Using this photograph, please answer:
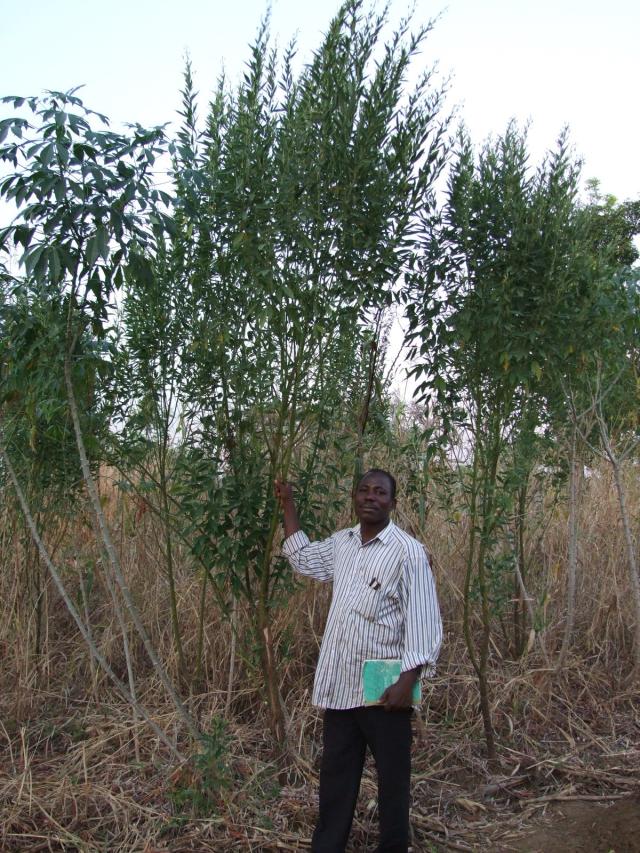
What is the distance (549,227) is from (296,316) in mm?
1447

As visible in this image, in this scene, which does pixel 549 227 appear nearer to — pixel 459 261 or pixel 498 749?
pixel 459 261

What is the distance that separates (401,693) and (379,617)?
1.08ft

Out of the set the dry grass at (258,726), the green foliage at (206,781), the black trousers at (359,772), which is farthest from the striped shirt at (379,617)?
the dry grass at (258,726)

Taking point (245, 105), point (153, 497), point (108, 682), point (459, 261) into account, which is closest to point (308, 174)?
point (245, 105)

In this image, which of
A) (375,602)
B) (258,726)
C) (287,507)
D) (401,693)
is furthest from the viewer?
(258,726)

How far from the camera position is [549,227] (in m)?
4.20

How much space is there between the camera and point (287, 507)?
3781mm

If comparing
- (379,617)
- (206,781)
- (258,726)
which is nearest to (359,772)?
(379,617)

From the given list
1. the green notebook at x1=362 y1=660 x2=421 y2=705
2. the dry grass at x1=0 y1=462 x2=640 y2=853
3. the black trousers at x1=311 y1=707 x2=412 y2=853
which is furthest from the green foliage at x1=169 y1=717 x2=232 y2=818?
the green notebook at x1=362 y1=660 x2=421 y2=705

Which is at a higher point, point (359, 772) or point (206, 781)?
point (359, 772)

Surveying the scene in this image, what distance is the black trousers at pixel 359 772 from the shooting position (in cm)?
325

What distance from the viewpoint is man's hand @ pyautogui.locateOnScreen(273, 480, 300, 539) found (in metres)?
3.73

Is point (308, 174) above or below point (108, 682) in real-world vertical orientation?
above

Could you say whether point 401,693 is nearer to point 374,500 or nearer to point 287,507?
point 374,500
